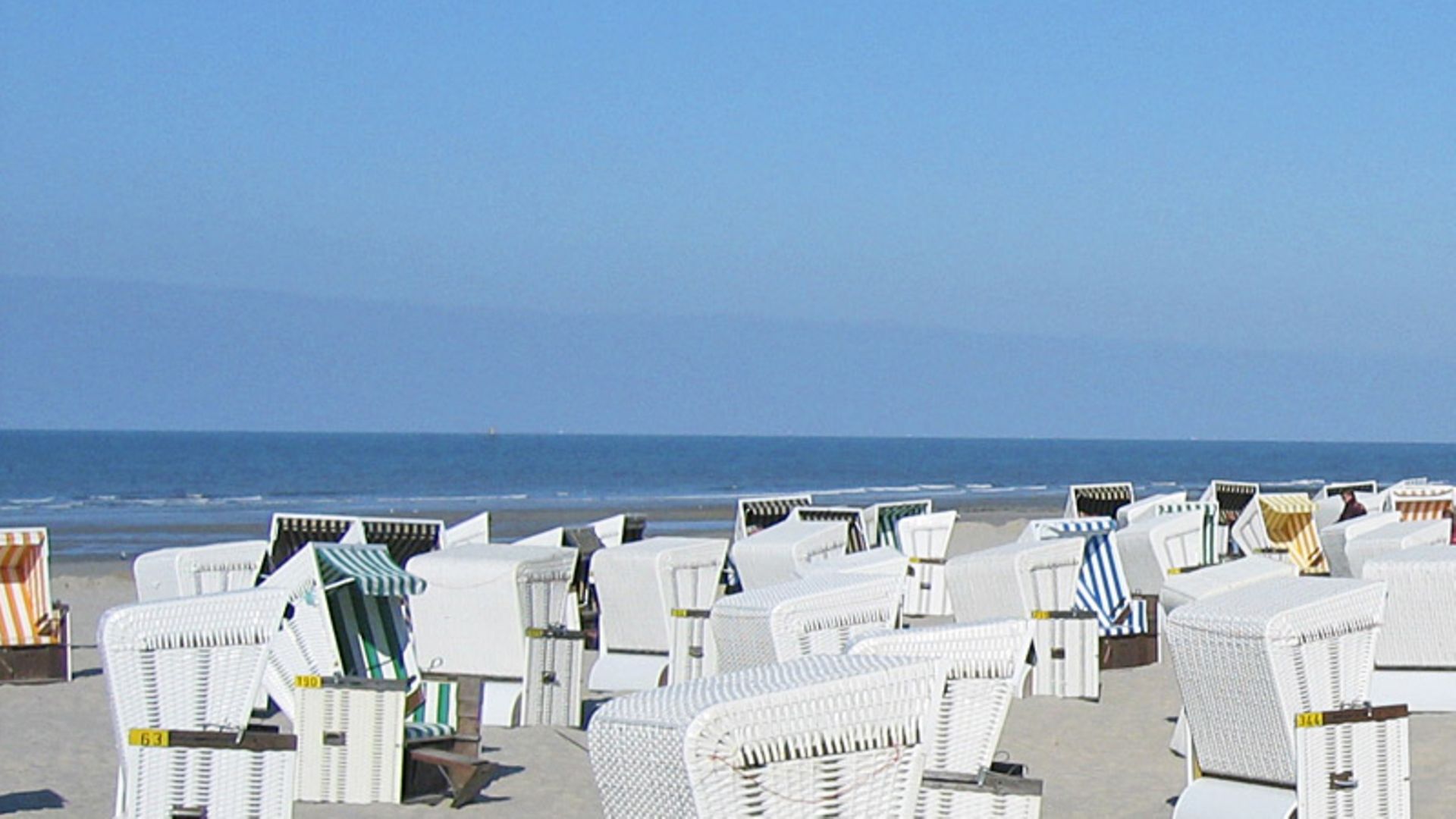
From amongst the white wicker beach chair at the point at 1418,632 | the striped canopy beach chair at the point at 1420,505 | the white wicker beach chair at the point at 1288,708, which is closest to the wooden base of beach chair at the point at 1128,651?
the white wicker beach chair at the point at 1418,632

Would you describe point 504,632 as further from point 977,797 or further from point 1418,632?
point 977,797

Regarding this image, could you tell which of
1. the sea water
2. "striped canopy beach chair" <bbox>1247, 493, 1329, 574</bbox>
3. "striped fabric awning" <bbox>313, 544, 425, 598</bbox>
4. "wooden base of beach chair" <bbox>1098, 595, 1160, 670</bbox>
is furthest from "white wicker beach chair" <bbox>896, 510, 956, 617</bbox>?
the sea water

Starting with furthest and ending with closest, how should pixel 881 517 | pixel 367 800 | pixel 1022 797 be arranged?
pixel 881 517 < pixel 367 800 < pixel 1022 797

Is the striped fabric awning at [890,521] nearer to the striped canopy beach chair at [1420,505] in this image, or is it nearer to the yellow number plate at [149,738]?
the striped canopy beach chair at [1420,505]

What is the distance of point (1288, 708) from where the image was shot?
7082 millimetres

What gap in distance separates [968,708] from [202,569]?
25.7ft

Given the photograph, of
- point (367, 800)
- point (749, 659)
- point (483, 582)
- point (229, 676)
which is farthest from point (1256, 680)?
point (483, 582)

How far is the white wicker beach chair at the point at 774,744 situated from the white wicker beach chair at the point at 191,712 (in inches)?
110

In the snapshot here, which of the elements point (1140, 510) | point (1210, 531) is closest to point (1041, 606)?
point (1210, 531)

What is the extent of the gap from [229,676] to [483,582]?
4.24m

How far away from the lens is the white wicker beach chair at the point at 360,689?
30.1 feet

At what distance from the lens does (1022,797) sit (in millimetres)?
6273

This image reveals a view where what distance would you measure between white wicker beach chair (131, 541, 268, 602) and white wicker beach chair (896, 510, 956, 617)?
5967 mm

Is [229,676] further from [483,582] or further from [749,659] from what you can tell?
[483,582]
